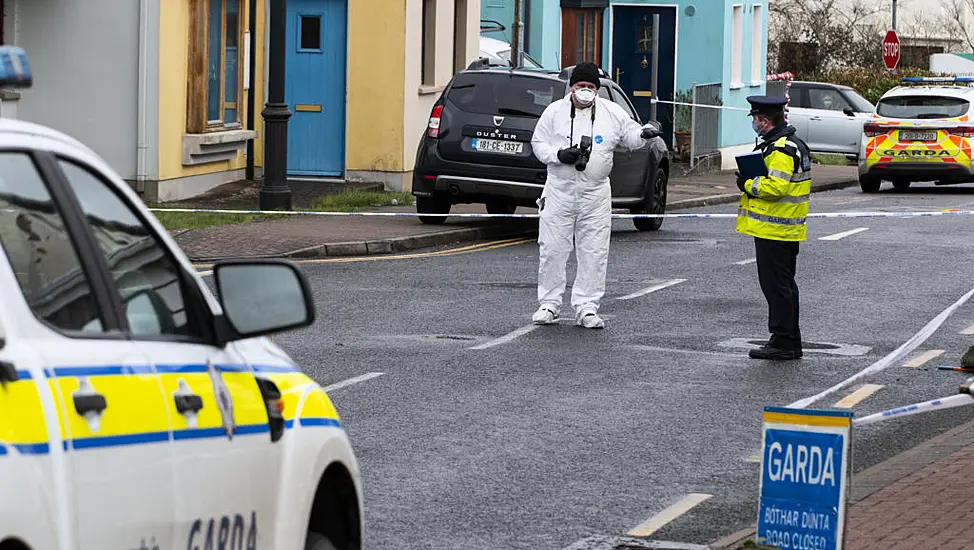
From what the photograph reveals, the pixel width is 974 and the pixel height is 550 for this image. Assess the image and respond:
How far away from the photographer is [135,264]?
4031 millimetres

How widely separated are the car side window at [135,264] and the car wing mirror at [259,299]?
4.0 inches

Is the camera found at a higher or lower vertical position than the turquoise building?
lower

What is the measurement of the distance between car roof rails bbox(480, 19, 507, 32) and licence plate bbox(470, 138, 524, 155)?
16.1 meters

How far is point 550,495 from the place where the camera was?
793 cm

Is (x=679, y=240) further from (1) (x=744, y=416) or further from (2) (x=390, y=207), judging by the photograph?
(1) (x=744, y=416)

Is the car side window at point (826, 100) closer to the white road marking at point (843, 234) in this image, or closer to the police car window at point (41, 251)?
the white road marking at point (843, 234)

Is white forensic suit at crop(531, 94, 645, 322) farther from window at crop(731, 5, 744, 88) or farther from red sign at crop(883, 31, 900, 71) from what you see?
red sign at crop(883, 31, 900, 71)

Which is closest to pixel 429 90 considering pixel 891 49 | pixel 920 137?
pixel 920 137

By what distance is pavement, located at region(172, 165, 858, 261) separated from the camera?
17531 millimetres

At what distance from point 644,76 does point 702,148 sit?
3704 millimetres

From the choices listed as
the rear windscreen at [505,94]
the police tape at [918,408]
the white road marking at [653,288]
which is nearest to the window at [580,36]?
the rear windscreen at [505,94]

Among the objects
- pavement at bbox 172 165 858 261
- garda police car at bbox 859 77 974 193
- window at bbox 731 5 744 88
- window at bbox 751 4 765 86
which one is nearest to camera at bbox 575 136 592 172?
pavement at bbox 172 165 858 261

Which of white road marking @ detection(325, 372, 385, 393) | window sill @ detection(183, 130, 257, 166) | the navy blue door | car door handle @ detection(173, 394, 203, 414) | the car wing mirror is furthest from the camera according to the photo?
the navy blue door

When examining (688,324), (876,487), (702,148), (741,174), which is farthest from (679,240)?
(702,148)
